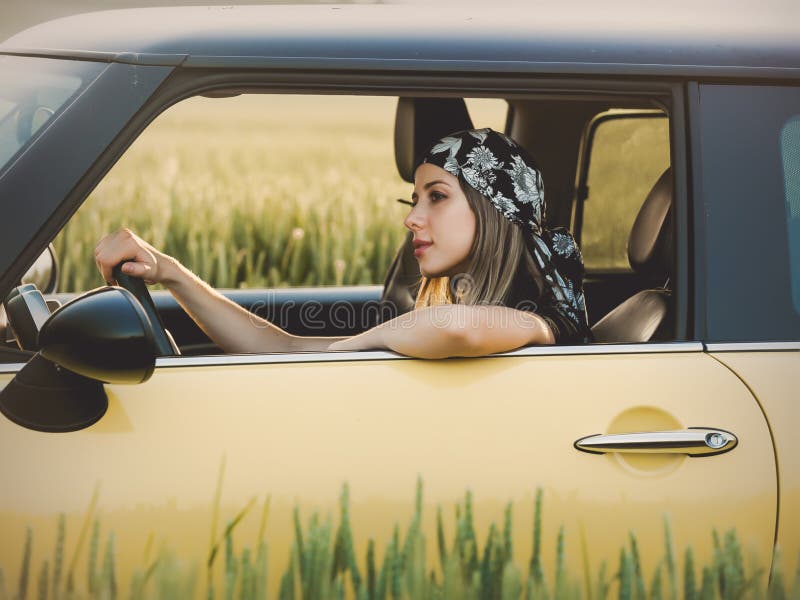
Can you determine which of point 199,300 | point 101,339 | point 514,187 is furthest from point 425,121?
point 101,339

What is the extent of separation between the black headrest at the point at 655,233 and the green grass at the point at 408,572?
896 mm

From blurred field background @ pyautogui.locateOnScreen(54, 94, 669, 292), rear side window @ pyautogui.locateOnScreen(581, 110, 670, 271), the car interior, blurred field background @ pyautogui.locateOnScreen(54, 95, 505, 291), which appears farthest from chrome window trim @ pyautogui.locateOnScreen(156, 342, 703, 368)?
blurred field background @ pyautogui.locateOnScreen(54, 95, 505, 291)

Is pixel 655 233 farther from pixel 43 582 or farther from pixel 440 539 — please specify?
pixel 43 582

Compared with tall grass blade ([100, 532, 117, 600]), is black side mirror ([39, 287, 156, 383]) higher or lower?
higher

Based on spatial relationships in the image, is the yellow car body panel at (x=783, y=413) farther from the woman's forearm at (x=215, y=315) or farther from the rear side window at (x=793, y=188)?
the woman's forearm at (x=215, y=315)

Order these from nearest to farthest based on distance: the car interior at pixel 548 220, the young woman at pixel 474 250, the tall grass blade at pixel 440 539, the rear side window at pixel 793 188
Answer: the tall grass blade at pixel 440 539, the rear side window at pixel 793 188, the young woman at pixel 474 250, the car interior at pixel 548 220

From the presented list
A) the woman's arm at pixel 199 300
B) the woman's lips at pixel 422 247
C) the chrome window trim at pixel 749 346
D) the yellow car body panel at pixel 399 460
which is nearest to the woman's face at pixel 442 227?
the woman's lips at pixel 422 247

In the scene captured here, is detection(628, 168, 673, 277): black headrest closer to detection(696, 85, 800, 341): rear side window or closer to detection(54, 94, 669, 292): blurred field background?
detection(696, 85, 800, 341): rear side window

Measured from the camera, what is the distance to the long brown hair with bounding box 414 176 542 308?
96.1 inches

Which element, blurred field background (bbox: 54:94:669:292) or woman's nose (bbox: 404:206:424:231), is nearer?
woman's nose (bbox: 404:206:424:231)

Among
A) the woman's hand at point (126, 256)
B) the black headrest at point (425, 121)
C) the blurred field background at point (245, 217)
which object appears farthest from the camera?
the blurred field background at point (245, 217)

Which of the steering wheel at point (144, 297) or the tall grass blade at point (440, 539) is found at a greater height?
the steering wheel at point (144, 297)

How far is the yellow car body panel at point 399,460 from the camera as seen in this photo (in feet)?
5.66

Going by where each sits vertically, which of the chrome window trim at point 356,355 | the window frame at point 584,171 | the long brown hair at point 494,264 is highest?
the window frame at point 584,171
